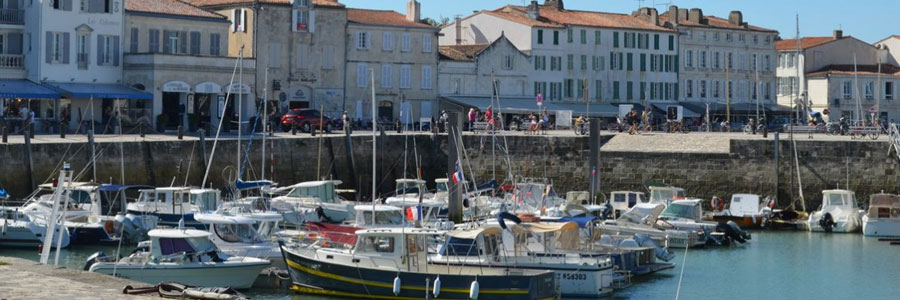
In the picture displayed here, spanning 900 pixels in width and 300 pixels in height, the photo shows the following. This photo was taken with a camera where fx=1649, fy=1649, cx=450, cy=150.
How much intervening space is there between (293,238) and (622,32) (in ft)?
182

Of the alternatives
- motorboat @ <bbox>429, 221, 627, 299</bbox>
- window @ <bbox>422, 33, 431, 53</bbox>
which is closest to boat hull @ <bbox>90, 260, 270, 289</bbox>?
motorboat @ <bbox>429, 221, 627, 299</bbox>

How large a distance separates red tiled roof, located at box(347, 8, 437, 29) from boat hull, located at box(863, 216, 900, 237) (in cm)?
3161

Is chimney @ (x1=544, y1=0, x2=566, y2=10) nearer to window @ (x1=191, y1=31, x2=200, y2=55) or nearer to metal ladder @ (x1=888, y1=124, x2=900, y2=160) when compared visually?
window @ (x1=191, y1=31, x2=200, y2=55)

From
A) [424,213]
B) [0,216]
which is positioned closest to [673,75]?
[424,213]

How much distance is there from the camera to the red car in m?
68.6

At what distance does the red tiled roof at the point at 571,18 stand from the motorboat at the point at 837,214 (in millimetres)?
34235

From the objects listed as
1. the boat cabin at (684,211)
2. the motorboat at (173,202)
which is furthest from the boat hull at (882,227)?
the motorboat at (173,202)

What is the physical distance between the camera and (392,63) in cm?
7988

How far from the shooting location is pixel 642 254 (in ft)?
135

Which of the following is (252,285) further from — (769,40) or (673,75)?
(769,40)

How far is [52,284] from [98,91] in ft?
140

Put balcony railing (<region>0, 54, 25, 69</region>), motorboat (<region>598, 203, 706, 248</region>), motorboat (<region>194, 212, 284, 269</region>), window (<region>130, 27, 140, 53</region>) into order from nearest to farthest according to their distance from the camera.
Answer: motorboat (<region>194, 212, 284, 269</region>)
motorboat (<region>598, 203, 706, 248</region>)
balcony railing (<region>0, 54, 25, 69</region>)
window (<region>130, 27, 140, 53</region>)

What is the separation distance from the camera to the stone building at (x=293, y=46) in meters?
73.6

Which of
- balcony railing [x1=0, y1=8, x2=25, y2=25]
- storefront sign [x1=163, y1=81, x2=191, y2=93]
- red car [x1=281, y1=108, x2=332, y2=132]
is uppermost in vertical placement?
balcony railing [x1=0, y1=8, x2=25, y2=25]
